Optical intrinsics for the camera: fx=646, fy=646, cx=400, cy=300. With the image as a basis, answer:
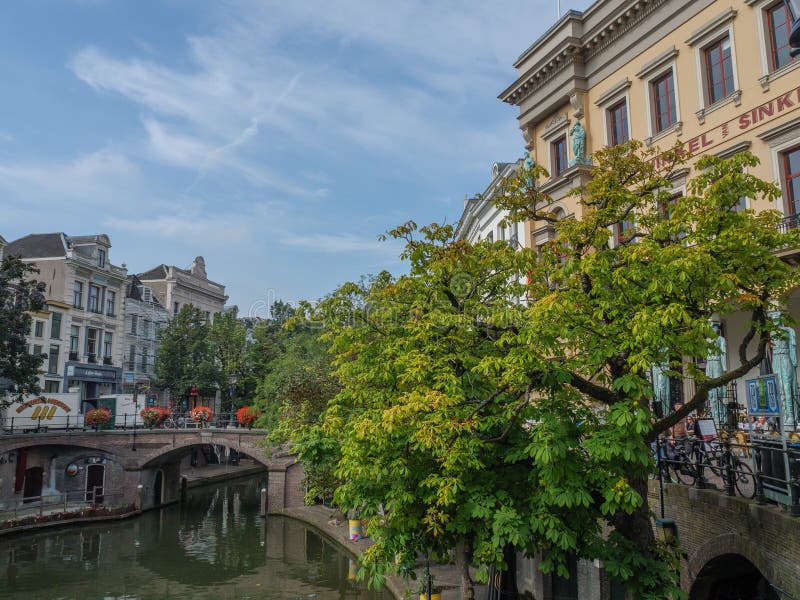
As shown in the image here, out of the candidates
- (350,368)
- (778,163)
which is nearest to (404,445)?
(350,368)

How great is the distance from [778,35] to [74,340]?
4699cm

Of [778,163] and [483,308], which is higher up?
[778,163]

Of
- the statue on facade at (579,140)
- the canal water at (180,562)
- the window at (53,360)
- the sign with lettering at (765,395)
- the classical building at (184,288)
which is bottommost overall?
the canal water at (180,562)

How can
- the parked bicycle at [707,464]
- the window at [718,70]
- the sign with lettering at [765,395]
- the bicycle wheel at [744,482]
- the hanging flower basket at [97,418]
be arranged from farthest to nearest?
the hanging flower basket at [97,418]
the window at [718,70]
the parked bicycle at [707,464]
the bicycle wheel at [744,482]
the sign with lettering at [765,395]

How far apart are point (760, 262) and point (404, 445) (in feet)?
20.6

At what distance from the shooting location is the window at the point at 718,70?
62.6 feet

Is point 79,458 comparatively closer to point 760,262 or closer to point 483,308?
point 483,308

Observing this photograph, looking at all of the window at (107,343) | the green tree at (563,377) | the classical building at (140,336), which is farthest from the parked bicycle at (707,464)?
the classical building at (140,336)

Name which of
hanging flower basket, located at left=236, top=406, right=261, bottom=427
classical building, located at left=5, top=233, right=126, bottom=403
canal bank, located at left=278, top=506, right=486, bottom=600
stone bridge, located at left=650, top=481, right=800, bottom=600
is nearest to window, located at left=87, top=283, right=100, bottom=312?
classical building, located at left=5, top=233, right=126, bottom=403

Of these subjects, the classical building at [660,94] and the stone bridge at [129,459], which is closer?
the classical building at [660,94]

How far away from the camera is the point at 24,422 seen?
3869 centimetres

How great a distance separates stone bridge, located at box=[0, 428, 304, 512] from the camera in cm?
3931

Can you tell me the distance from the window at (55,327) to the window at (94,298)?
336 centimetres

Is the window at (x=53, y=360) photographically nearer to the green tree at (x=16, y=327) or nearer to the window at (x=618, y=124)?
the green tree at (x=16, y=327)
